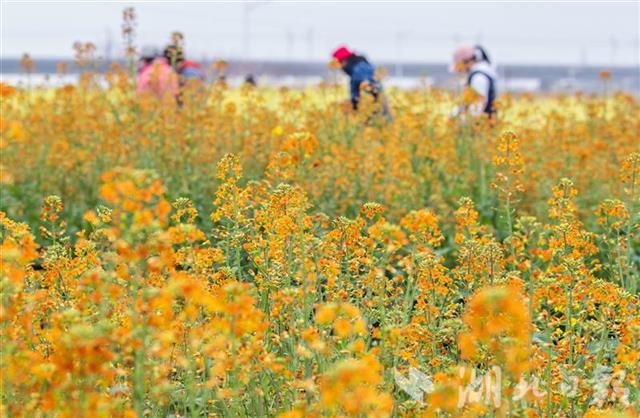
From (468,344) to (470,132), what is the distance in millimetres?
6084

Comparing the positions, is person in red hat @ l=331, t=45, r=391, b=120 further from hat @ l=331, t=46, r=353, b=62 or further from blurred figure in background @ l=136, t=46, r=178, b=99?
blurred figure in background @ l=136, t=46, r=178, b=99

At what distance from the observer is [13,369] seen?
251 centimetres

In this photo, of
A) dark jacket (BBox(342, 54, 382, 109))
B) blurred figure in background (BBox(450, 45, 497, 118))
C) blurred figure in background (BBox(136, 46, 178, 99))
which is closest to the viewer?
blurred figure in background (BBox(136, 46, 178, 99))

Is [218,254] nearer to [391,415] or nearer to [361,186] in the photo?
[391,415]

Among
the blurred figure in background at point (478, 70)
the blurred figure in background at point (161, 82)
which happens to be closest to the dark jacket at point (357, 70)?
the blurred figure in background at point (478, 70)

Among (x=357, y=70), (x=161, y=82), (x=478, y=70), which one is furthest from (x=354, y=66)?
(x=161, y=82)

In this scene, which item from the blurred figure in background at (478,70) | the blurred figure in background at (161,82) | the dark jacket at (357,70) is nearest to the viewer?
the blurred figure in background at (161,82)

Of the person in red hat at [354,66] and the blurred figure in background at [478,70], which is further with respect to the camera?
the person in red hat at [354,66]

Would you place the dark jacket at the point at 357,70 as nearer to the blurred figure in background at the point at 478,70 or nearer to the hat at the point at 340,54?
the hat at the point at 340,54

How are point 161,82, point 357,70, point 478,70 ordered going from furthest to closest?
1. point 357,70
2. point 478,70
3. point 161,82

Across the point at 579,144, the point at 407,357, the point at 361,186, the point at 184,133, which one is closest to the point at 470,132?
the point at 579,144

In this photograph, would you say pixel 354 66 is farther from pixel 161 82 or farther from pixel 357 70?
pixel 161 82

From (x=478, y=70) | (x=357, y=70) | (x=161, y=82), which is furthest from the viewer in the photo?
(x=357, y=70)

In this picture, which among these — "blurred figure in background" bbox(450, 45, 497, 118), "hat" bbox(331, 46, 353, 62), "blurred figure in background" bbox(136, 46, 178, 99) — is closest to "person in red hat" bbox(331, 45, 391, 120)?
"hat" bbox(331, 46, 353, 62)
